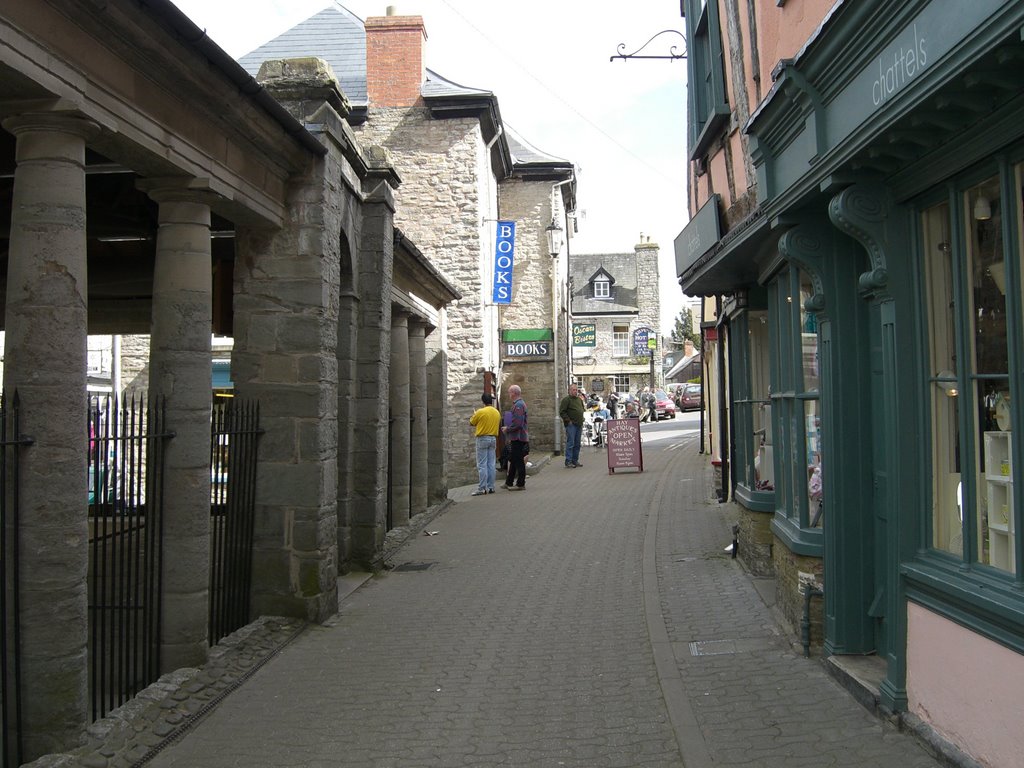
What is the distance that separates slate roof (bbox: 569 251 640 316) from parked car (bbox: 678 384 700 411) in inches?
267

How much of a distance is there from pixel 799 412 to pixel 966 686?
2754mm

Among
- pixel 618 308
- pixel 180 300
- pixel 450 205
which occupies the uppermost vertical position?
pixel 618 308

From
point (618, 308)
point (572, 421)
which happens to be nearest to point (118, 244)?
point (572, 421)

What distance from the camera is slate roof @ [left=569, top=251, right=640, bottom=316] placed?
203ft

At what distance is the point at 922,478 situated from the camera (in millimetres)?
4660

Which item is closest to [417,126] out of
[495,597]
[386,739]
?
[495,597]

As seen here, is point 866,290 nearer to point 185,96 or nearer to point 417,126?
point 185,96

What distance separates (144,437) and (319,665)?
194 cm

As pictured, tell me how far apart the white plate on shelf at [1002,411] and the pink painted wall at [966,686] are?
0.88 meters

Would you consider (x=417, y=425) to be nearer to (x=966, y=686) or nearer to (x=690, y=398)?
(x=966, y=686)

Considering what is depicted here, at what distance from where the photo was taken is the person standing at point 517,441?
17281mm

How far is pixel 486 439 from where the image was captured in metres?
16.5

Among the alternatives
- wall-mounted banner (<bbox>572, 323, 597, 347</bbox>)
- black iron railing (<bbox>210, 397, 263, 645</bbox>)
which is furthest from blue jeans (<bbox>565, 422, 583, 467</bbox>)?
black iron railing (<bbox>210, 397, 263, 645</bbox>)

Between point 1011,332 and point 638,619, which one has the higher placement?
point 1011,332
